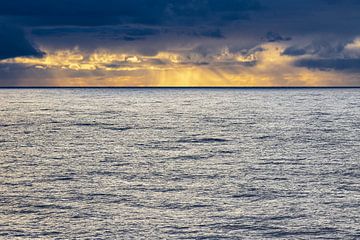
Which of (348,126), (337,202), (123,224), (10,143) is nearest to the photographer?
(123,224)

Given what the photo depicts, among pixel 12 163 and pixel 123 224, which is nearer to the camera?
pixel 123 224

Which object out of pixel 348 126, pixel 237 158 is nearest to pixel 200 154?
pixel 237 158

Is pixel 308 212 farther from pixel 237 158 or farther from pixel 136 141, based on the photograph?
pixel 136 141

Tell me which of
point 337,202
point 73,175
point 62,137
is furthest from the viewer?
point 62,137

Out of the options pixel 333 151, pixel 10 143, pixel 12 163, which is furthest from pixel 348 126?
pixel 12 163

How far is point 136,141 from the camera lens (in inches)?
2557

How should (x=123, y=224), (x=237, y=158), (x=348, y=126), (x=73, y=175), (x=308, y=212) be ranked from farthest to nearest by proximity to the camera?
(x=348, y=126)
(x=237, y=158)
(x=73, y=175)
(x=308, y=212)
(x=123, y=224)

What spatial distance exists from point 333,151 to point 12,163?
27.4 metres

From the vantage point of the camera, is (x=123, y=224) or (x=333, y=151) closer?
(x=123, y=224)

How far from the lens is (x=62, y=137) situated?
67.9 m

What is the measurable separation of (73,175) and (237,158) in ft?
49.0

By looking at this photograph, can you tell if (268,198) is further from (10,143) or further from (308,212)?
(10,143)

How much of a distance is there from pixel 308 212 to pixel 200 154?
23.1 metres

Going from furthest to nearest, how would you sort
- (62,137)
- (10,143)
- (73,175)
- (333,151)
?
(62,137) < (10,143) < (333,151) < (73,175)
